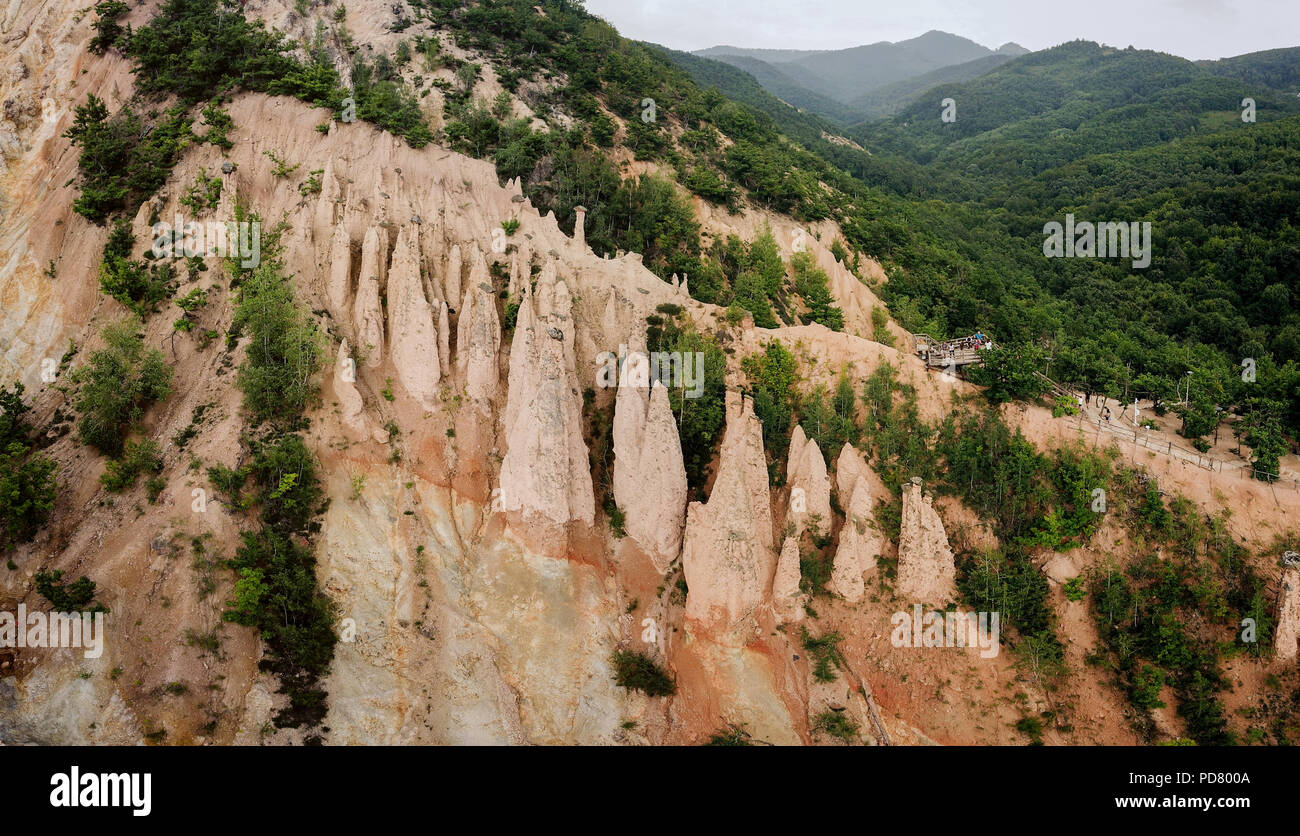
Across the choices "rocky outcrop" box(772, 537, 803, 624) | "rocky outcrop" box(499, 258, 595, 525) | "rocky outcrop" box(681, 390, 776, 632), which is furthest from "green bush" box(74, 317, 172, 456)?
"rocky outcrop" box(772, 537, 803, 624)

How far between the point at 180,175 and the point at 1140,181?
80138mm

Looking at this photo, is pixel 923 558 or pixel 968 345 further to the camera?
pixel 968 345

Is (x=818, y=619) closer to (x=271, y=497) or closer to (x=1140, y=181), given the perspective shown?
(x=271, y=497)

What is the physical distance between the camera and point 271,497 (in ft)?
73.6

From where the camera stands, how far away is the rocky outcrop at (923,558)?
2456 centimetres

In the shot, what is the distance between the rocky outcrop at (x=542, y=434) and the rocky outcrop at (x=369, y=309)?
3.94m

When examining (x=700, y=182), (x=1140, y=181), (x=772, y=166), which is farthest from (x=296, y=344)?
(x=1140, y=181)

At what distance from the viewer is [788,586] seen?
2459 centimetres

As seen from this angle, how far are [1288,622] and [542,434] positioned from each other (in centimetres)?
2629
